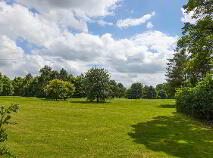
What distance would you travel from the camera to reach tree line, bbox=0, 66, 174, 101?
5812 centimetres

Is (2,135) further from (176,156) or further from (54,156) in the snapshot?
(176,156)

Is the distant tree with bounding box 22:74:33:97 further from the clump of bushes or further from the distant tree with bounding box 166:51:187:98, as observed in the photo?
the clump of bushes

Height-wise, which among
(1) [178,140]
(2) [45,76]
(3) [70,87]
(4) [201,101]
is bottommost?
(1) [178,140]

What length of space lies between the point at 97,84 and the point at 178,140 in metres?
42.1

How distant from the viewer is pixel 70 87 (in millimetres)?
68062

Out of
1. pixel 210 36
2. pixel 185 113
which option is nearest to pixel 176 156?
pixel 210 36

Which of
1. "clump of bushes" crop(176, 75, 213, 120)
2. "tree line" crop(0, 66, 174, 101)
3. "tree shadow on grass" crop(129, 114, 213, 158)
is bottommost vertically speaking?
"tree shadow on grass" crop(129, 114, 213, 158)

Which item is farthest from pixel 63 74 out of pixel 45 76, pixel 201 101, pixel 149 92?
pixel 201 101

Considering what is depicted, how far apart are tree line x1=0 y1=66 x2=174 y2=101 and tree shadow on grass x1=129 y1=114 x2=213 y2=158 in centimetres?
3849

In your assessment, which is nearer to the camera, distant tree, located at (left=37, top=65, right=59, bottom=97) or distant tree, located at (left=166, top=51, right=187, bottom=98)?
distant tree, located at (left=166, top=51, right=187, bottom=98)

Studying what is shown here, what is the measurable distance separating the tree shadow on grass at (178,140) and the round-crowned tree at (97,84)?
1475 inches

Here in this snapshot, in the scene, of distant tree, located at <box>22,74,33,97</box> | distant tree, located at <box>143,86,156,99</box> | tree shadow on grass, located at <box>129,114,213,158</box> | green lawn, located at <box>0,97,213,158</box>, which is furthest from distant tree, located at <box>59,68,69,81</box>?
green lawn, located at <box>0,97,213,158</box>

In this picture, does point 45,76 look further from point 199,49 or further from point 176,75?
point 199,49

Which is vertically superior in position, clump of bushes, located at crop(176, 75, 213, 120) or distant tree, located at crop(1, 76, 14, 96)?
distant tree, located at crop(1, 76, 14, 96)
